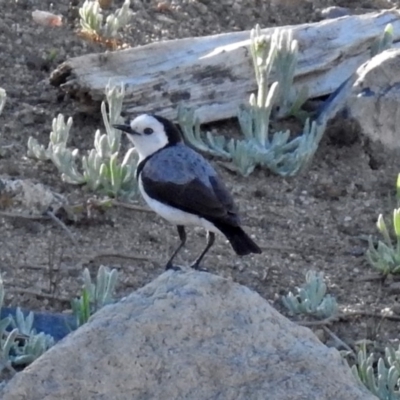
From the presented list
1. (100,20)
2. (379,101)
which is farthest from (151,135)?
(100,20)

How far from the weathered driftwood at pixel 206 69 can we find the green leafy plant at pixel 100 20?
2.19 feet

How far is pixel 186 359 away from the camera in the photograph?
144 inches

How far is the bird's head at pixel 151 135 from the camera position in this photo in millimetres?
6020

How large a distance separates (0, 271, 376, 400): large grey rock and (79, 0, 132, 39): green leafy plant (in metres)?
4.81

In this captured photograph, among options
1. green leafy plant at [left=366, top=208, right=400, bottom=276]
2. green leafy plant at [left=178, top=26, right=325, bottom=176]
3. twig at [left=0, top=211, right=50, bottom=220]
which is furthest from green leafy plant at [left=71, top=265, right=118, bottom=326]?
green leafy plant at [left=178, top=26, right=325, bottom=176]

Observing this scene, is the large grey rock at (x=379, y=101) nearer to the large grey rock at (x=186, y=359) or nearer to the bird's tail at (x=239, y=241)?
the bird's tail at (x=239, y=241)

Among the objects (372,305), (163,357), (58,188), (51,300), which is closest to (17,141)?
(58,188)

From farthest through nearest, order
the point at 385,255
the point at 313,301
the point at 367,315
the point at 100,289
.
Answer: the point at 385,255 → the point at 367,315 → the point at 313,301 → the point at 100,289

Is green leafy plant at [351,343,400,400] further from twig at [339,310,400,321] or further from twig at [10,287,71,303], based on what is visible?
twig at [10,287,71,303]

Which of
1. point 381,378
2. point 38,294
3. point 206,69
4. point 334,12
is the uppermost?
point 206,69

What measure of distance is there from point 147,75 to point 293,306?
2402 millimetres

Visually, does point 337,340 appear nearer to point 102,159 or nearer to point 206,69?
point 102,159

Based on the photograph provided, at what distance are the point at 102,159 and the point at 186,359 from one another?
11.0 ft

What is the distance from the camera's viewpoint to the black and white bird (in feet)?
17.1
